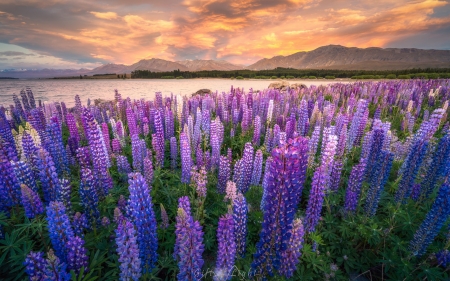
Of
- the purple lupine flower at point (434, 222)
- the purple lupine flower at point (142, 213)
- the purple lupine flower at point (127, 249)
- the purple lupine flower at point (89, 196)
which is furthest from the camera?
the purple lupine flower at point (89, 196)

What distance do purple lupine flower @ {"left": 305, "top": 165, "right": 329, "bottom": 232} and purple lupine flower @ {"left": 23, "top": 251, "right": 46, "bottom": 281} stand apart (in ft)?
11.9

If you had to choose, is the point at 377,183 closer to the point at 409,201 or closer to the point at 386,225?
the point at 386,225

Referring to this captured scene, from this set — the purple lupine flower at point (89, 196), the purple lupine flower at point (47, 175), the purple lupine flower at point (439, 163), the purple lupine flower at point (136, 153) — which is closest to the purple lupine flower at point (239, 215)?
the purple lupine flower at point (89, 196)

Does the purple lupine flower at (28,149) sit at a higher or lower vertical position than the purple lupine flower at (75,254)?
higher

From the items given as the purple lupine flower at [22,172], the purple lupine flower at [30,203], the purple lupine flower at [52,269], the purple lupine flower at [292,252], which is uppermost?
the purple lupine flower at [22,172]

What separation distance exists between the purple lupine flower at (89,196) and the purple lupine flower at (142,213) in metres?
1.12

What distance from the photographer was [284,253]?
291 centimetres

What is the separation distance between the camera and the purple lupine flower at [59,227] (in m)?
2.71

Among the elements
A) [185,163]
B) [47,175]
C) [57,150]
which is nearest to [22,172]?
[47,175]

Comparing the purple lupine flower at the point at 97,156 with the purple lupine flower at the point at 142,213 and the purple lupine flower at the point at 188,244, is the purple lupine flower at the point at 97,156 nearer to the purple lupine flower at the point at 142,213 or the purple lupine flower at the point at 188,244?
the purple lupine flower at the point at 142,213

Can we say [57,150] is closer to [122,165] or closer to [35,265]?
[122,165]

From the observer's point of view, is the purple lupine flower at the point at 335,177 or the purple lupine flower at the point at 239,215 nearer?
the purple lupine flower at the point at 239,215

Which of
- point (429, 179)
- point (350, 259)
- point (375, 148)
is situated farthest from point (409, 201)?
point (350, 259)

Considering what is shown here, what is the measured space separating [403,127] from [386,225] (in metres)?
7.65
